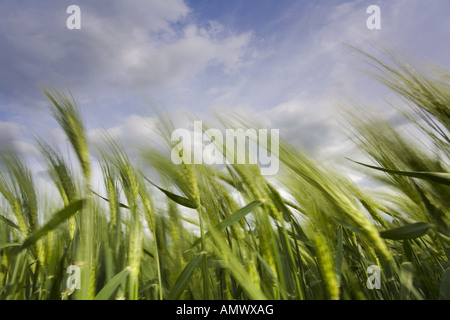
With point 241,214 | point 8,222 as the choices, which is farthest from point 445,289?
point 8,222

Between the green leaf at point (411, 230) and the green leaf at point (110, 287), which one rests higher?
the green leaf at point (411, 230)

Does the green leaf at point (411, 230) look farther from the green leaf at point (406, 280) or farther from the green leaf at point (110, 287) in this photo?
the green leaf at point (110, 287)

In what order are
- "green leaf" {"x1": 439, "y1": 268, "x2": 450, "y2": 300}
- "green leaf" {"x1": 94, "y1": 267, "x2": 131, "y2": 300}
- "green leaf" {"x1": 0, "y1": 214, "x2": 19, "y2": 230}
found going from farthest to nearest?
"green leaf" {"x1": 0, "y1": 214, "x2": 19, "y2": 230} < "green leaf" {"x1": 439, "y1": 268, "x2": 450, "y2": 300} < "green leaf" {"x1": 94, "y1": 267, "x2": 131, "y2": 300}

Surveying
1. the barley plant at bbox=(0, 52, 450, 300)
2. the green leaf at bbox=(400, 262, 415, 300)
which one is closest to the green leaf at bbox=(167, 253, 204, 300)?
the barley plant at bbox=(0, 52, 450, 300)

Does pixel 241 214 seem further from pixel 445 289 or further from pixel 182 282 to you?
pixel 445 289

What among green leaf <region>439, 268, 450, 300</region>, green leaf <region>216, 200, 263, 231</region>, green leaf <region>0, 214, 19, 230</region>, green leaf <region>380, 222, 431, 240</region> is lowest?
green leaf <region>439, 268, 450, 300</region>

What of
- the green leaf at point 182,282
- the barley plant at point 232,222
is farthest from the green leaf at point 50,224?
the green leaf at point 182,282

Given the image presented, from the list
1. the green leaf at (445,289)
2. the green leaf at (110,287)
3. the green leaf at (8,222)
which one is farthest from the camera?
the green leaf at (8,222)

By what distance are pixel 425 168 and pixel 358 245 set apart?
36cm

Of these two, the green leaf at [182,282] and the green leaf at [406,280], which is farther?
the green leaf at [406,280]

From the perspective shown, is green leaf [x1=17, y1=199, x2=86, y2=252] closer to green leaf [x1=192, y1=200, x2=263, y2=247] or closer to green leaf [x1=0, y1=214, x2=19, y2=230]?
green leaf [x1=192, y1=200, x2=263, y2=247]

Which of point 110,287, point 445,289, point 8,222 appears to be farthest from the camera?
point 8,222
